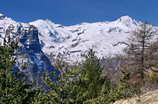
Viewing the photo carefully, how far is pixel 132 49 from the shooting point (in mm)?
49656

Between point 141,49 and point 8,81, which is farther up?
point 141,49

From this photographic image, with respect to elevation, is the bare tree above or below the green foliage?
above

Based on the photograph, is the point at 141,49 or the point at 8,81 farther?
the point at 141,49

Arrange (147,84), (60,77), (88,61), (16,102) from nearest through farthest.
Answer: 1. (60,77)
2. (16,102)
3. (147,84)
4. (88,61)

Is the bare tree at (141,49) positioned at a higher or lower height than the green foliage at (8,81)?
higher

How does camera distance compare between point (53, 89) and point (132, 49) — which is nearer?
point (53, 89)

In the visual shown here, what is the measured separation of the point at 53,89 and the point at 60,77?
1060 millimetres

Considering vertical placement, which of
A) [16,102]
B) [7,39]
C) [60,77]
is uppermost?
[7,39]

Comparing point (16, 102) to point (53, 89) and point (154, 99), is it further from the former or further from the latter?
point (154, 99)

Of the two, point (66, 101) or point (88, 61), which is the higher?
point (88, 61)

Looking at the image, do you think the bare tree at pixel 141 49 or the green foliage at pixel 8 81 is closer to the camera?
the green foliage at pixel 8 81

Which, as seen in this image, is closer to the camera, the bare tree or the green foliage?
the green foliage

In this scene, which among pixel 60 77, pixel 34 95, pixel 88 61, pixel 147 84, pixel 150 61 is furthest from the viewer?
pixel 150 61

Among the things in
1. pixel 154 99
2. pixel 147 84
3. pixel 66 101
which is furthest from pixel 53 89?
pixel 147 84
